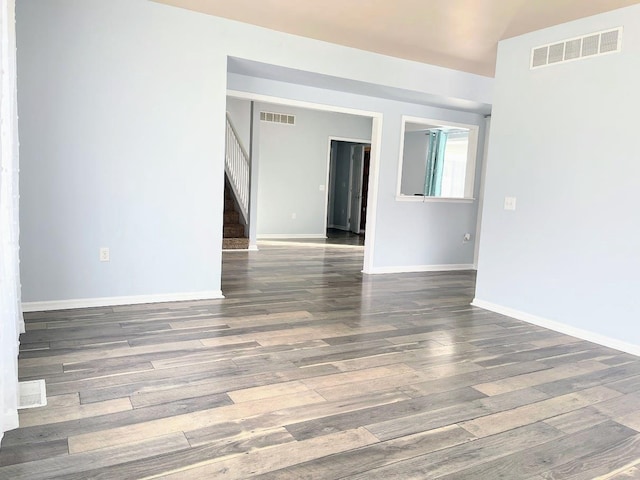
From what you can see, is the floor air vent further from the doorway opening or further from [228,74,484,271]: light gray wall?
the doorway opening

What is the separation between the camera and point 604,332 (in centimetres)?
367

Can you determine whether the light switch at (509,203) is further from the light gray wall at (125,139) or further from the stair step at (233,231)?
the stair step at (233,231)

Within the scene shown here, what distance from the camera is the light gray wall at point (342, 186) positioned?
1213 centimetres

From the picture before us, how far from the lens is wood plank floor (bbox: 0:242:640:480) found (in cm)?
191

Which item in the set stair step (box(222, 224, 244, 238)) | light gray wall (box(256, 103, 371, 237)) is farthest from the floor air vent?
light gray wall (box(256, 103, 371, 237))

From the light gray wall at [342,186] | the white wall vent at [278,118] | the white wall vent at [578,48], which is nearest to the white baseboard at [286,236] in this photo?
the light gray wall at [342,186]

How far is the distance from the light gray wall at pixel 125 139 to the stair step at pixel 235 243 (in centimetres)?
327

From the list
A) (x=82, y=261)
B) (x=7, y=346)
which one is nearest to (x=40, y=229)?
(x=82, y=261)

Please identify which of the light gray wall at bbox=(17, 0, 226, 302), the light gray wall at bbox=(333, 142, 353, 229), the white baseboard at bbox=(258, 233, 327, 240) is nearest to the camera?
the light gray wall at bbox=(17, 0, 226, 302)

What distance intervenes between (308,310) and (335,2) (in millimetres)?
2594

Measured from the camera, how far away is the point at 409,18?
162 inches

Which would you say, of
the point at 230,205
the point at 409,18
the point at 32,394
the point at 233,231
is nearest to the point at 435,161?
the point at 230,205

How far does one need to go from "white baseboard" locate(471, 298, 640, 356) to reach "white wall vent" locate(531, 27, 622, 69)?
86.0 inches

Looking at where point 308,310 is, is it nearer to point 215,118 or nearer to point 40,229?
point 215,118
